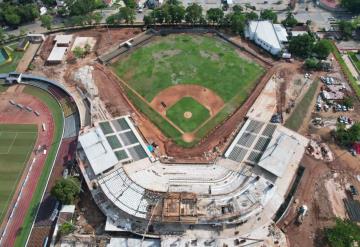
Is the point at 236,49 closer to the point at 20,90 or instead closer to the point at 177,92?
the point at 177,92

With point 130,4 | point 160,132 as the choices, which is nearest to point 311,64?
point 160,132

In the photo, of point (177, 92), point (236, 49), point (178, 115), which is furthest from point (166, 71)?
point (236, 49)

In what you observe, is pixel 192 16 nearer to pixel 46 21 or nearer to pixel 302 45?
pixel 302 45

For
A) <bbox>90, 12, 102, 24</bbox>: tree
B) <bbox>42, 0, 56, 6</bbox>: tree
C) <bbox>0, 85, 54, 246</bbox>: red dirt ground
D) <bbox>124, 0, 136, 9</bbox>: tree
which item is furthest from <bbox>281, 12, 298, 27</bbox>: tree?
<bbox>42, 0, 56, 6</bbox>: tree

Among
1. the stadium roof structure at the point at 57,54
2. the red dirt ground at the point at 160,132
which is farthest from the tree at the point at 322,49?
the stadium roof structure at the point at 57,54

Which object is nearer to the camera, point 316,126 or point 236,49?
point 316,126
